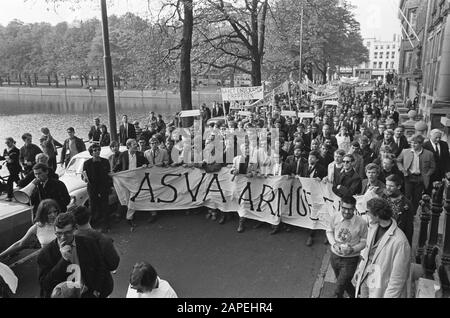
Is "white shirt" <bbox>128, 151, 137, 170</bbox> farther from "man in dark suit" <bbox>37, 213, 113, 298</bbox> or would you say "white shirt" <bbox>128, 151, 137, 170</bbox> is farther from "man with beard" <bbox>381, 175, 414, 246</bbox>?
"man with beard" <bbox>381, 175, 414, 246</bbox>

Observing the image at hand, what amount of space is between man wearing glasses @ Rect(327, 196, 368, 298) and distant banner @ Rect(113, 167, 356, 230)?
2533mm

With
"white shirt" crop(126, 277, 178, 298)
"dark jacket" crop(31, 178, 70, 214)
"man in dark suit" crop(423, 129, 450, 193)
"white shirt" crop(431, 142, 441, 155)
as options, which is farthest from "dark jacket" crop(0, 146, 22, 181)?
"white shirt" crop(431, 142, 441, 155)

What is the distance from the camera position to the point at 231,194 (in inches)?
326

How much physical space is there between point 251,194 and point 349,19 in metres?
43.4

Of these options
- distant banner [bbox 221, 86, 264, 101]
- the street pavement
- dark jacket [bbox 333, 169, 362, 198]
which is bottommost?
the street pavement

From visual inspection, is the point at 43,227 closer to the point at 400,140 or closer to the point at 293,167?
the point at 293,167

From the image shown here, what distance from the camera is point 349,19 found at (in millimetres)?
46188

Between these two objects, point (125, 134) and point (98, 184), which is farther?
point (125, 134)

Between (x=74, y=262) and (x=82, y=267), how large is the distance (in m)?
0.11

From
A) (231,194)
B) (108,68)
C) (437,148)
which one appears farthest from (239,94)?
(437,148)

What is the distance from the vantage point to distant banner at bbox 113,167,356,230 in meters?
7.60

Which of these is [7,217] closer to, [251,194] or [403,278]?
[251,194]

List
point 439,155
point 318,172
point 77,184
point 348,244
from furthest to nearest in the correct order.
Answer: point 77,184
point 439,155
point 318,172
point 348,244
